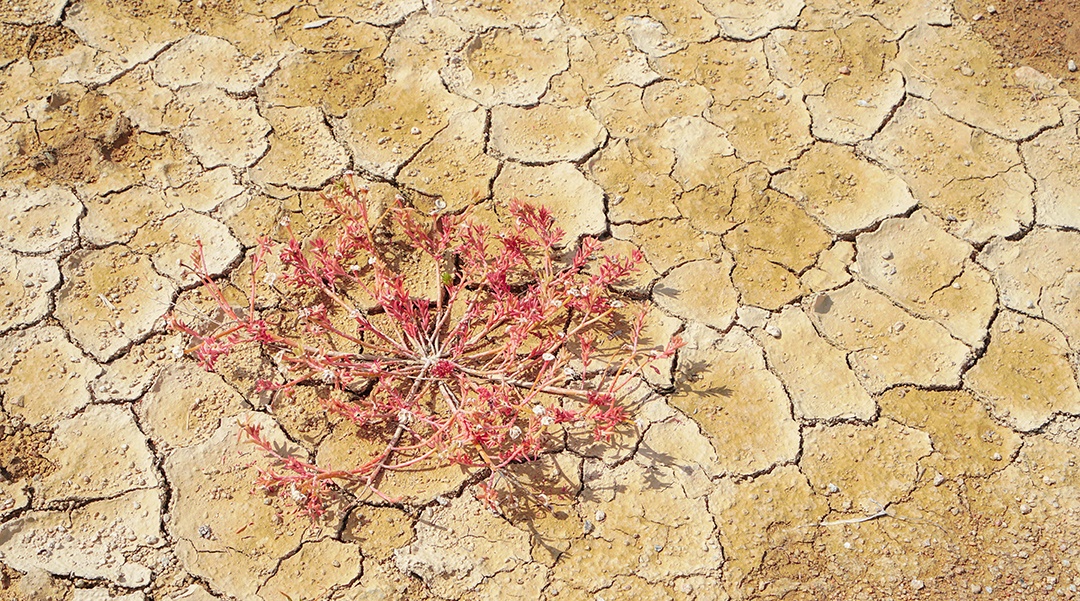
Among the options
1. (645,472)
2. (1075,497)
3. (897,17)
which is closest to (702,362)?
(645,472)

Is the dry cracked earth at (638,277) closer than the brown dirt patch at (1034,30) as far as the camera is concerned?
Yes

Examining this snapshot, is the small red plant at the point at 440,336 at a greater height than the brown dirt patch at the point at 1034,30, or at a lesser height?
lesser

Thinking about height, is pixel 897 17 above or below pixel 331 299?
above

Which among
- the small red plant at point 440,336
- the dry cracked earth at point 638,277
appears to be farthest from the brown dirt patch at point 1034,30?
the small red plant at point 440,336

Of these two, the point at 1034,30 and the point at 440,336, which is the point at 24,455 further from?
the point at 1034,30

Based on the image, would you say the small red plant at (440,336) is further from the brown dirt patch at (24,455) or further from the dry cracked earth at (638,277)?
the brown dirt patch at (24,455)

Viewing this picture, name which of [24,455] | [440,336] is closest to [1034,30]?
[440,336]

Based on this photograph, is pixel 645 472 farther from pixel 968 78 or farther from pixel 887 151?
pixel 968 78

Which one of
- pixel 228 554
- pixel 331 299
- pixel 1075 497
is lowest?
pixel 1075 497
